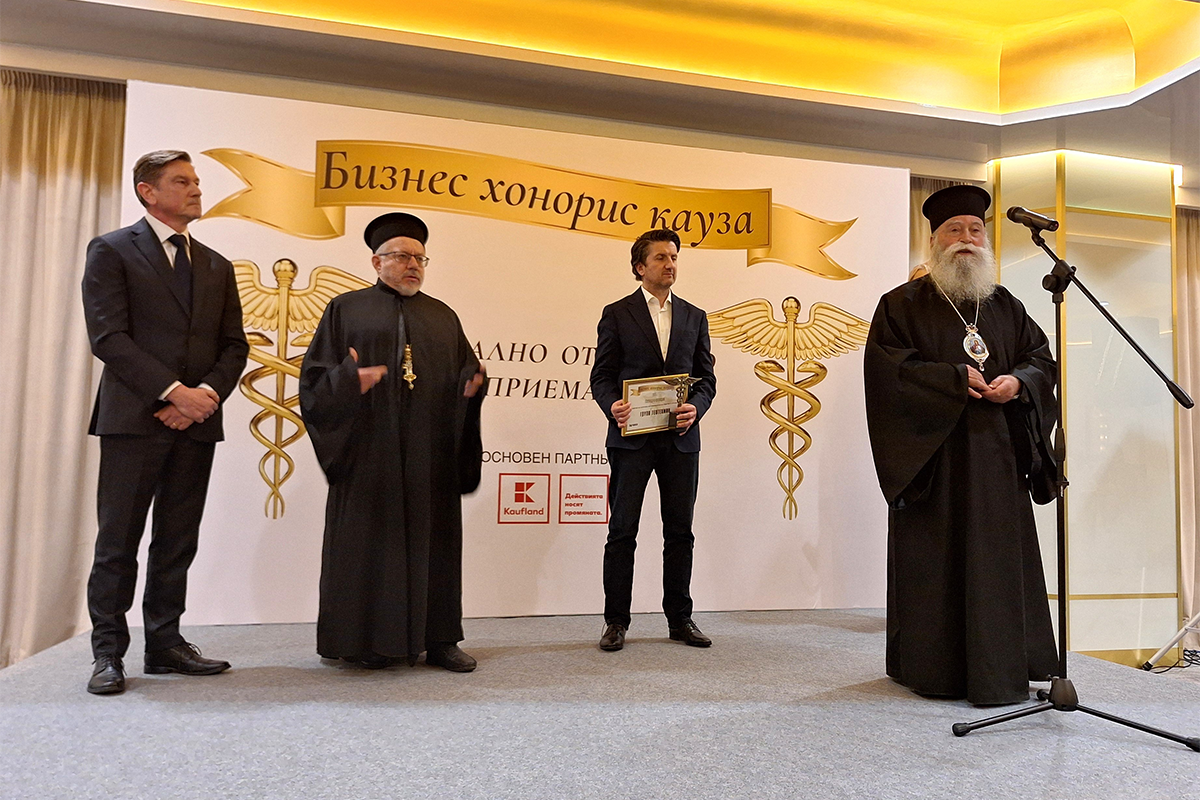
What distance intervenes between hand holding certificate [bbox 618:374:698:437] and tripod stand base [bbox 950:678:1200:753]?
5.88 ft

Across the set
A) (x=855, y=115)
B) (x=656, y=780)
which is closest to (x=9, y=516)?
(x=656, y=780)

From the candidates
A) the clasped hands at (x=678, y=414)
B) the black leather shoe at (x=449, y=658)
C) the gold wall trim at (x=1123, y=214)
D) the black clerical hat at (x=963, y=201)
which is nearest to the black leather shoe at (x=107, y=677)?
the black leather shoe at (x=449, y=658)

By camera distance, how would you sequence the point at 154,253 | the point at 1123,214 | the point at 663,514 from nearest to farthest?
the point at 154,253 < the point at 663,514 < the point at 1123,214

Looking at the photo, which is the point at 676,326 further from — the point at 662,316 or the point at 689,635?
the point at 689,635

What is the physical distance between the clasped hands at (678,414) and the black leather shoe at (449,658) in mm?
1251

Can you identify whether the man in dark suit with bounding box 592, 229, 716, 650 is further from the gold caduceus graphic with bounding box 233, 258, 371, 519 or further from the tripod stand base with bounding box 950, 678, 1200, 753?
the gold caduceus graphic with bounding box 233, 258, 371, 519

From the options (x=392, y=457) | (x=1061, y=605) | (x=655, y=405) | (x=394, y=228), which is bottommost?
(x=1061, y=605)

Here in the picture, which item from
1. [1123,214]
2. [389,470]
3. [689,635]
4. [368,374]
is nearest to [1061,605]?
[689,635]

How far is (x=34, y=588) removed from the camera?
15.4ft

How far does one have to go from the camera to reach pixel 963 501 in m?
3.16

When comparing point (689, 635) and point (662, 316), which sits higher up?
point (662, 316)

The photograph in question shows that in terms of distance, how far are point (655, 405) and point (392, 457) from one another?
1.27 meters

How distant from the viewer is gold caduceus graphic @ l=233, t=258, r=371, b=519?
452 centimetres

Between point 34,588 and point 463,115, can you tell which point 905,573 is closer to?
point 463,115
